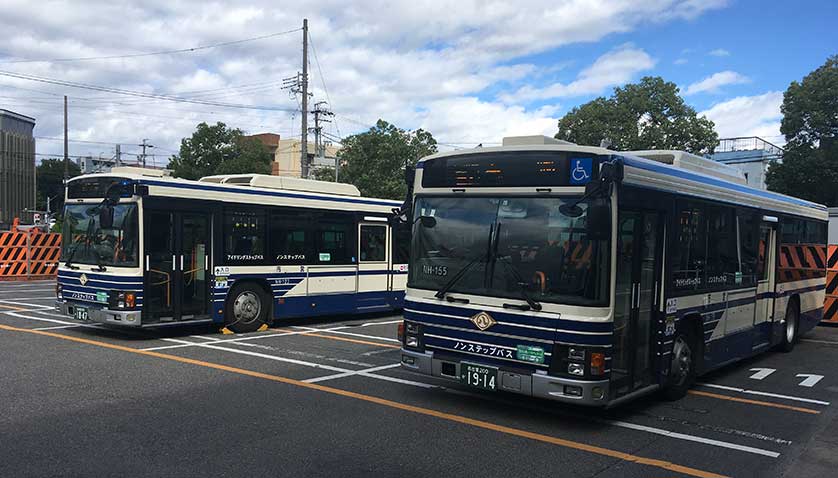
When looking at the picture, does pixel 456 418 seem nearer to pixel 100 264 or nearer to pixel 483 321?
pixel 483 321

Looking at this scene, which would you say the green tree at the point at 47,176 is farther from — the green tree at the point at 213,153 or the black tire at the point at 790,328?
the black tire at the point at 790,328

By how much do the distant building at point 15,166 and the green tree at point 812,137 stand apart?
→ 63144 mm

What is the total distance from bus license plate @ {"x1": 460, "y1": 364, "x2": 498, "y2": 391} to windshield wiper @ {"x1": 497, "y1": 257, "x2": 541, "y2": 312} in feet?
2.66

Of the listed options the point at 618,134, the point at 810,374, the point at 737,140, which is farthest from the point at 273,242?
the point at 737,140

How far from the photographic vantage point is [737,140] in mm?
48219

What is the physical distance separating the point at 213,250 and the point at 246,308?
140 centimetres

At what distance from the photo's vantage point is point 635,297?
760cm

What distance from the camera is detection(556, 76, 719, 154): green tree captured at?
3597 cm

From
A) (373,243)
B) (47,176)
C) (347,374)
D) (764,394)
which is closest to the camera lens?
(764,394)

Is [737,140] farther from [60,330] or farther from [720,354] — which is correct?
[60,330]

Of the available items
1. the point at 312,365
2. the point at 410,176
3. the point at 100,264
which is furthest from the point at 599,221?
the point at 100,264

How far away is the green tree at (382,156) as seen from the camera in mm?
35719

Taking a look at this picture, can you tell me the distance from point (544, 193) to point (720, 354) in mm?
4315

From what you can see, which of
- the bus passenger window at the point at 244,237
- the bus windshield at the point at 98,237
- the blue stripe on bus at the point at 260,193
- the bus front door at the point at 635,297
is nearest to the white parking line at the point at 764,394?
the bus front door at the point at 635,297
